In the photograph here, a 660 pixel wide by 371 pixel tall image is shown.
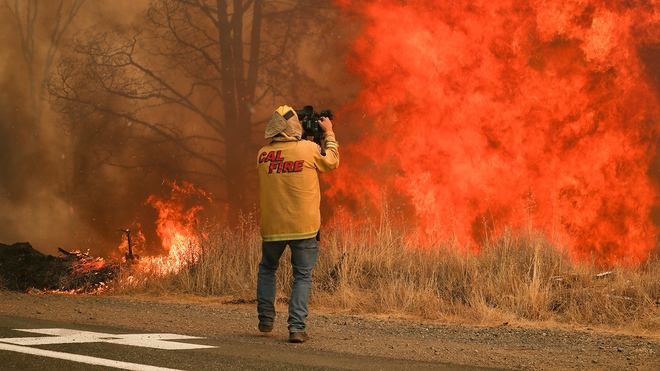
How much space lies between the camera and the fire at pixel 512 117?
18.9m

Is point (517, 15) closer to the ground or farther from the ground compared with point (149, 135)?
farther from the ground

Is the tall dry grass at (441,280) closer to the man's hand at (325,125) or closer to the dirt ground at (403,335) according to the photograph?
the dirt ground at (403,335)

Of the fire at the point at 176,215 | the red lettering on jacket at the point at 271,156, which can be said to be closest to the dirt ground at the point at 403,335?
the red lettering on jacket at the point at 271,156

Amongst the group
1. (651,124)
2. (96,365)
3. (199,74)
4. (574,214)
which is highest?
(199,74)

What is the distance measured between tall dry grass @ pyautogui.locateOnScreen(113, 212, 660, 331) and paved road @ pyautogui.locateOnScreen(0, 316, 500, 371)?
4.05m

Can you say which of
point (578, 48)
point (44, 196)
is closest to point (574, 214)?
point (578, 48)

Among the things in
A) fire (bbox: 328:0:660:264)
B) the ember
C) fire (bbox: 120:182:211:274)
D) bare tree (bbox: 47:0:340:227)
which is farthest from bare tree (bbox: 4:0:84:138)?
fire (bbox: 328:0:660:264)

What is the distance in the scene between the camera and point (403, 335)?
9539mm

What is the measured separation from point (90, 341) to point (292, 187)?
2.21 m

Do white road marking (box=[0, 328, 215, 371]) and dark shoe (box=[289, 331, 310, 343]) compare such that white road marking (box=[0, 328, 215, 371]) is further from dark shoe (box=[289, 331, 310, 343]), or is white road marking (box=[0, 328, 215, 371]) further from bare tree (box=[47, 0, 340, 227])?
bare tree (box=[47, 0, 340, 227])

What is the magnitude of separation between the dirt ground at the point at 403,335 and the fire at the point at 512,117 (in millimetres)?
8054

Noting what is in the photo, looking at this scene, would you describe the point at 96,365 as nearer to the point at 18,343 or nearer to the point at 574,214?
the point at 18,343

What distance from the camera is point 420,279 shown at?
1272cm

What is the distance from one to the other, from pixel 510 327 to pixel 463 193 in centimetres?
901
